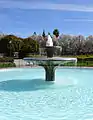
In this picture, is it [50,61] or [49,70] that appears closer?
[50,61]

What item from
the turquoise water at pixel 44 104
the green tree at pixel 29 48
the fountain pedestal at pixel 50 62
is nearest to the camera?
the turquoise water at pixel 44 104

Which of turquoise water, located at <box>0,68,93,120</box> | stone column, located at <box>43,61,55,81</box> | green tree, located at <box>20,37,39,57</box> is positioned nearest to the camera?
turquoise water, located at <box>0,68,93,120</box>

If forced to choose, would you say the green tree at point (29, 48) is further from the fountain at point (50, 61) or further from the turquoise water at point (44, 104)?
the turquoise water at point (44, 104)

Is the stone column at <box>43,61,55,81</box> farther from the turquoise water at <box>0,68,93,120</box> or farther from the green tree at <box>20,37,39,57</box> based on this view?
the green tree at <box>20,37,39,57</box>

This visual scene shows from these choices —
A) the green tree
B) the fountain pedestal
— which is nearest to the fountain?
the fountain pedestal

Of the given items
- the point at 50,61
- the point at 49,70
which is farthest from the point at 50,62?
the point at 49,70

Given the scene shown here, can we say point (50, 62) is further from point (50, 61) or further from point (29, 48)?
point (29, 48)

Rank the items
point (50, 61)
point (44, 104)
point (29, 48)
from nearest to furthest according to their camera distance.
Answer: point (44, 104)
point (50, 61)
point (29, 48)

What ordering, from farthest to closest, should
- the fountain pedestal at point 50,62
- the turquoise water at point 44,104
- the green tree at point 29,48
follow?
the green tree at point 29,48 < the fountain pedestal at point 50,62 < the turquoise water at point 44,104

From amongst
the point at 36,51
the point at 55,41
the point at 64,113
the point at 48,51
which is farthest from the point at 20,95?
the point at 55,41

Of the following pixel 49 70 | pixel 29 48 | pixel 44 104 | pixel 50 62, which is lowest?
pixel 44 104

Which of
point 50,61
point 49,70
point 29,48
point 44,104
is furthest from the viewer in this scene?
point 29,48

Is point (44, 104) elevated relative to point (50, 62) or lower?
lower

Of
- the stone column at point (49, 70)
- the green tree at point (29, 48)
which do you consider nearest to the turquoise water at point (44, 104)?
the stone column at point (49, 70)
